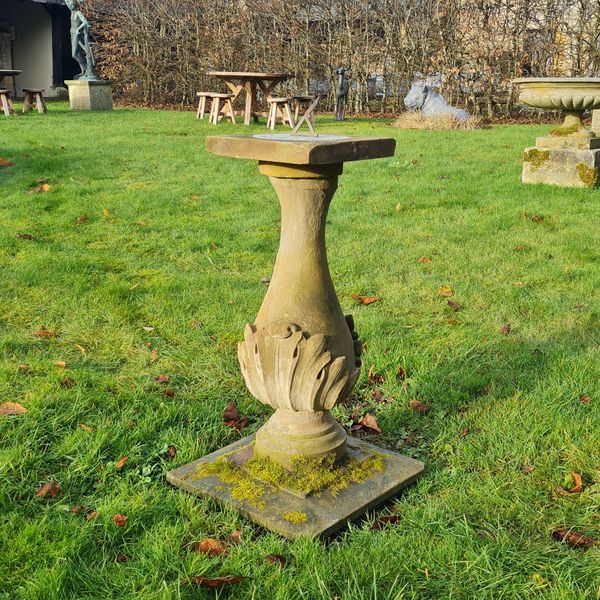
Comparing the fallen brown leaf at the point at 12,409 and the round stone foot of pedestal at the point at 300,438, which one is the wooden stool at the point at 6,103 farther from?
the round stone foot of pedestal at the point at 300,438

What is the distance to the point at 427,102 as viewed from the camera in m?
17.1

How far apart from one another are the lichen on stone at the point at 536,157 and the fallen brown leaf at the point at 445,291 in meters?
4.28

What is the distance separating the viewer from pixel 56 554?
2.39 m

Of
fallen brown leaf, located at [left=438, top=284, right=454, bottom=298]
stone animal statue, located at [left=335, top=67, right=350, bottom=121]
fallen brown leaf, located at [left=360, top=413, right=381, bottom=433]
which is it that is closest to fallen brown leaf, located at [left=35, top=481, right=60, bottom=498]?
fallen brown leaf, located at [left=360, top=413, right=381, bottom=433]

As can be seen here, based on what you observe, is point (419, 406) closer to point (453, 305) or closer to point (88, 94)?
point (453, 305)

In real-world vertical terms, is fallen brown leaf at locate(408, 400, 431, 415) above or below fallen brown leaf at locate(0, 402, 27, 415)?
below

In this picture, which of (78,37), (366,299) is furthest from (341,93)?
(366,299)

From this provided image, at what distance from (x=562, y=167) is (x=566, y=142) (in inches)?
13.3

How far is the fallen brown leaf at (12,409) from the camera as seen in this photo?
3.33 meters

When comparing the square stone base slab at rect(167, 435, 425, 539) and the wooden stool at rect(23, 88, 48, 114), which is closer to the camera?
the square stone base slab at rect(167, 435, 425, 539)

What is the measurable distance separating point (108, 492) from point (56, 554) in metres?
0.44

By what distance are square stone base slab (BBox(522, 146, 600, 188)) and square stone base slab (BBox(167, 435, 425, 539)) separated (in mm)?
6655

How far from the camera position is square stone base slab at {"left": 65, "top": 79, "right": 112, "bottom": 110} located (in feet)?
59.2

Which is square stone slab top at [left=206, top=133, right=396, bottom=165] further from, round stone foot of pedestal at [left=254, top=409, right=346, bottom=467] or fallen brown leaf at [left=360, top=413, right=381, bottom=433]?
fallen brown leaf at [left=360, top=413, right=381, bottom=433]
